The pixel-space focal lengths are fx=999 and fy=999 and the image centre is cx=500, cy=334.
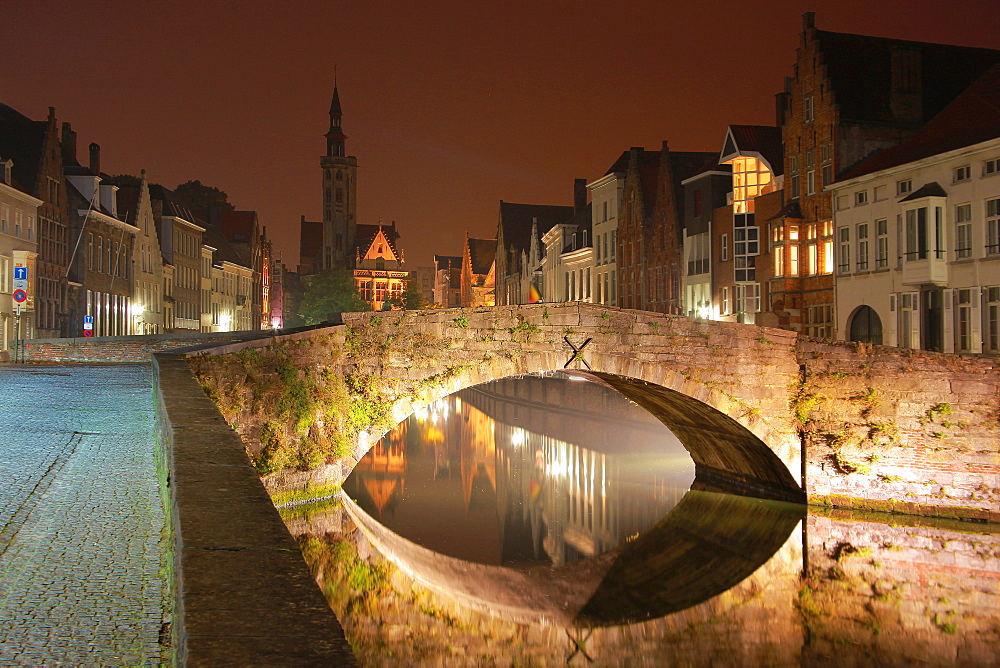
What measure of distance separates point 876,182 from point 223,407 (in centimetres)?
2050

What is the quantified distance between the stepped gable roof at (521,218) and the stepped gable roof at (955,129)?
2046 inches

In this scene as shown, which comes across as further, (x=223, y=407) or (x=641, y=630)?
(x=223, y=407)

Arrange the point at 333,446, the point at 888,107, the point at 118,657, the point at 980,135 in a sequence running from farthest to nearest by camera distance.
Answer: the point at 888,107 < the point at 980,135 < the point at 333,446 < the point at 118,657

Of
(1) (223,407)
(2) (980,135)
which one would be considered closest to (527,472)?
(1) (223,407)

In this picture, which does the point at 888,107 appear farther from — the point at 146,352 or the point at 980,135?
the point at 146,352

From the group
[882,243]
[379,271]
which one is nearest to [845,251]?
[882,243]

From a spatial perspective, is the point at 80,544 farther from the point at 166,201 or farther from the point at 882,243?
the point at 166,201

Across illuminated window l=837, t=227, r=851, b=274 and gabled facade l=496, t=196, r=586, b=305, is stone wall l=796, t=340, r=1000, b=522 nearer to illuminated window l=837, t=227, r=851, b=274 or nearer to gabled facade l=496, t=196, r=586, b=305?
illuminated window l=837, t=227, r=851, b=274

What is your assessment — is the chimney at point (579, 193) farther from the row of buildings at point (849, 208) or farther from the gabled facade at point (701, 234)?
the gabled facade at point (701, 234)

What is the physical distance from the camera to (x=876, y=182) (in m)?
29.0

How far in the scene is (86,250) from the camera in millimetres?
47438

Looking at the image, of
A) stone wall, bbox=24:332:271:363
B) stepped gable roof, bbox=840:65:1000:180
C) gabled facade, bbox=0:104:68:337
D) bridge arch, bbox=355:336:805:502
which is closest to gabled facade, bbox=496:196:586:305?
gabled facade, bbox=0:104:68:337

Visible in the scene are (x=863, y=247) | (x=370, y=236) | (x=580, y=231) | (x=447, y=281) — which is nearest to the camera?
(x=863, y=247)

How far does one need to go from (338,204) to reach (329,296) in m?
40.4
